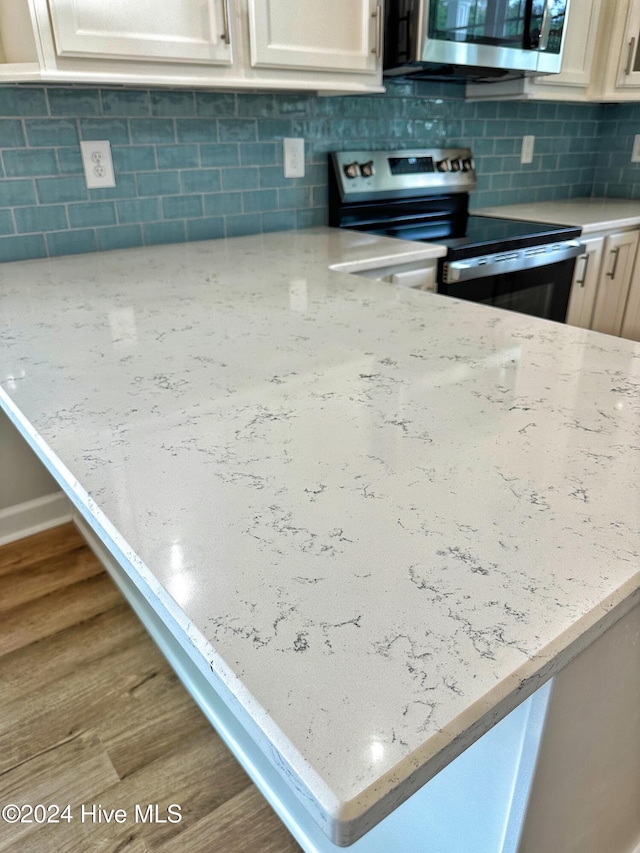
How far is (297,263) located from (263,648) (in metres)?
1.39

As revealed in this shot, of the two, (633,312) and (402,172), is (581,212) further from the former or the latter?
(402,172)

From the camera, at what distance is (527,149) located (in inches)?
117

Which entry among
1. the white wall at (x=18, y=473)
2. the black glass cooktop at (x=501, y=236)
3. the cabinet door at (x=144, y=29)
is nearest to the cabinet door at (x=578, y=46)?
the black glass cooktop at (x=501, y=236)

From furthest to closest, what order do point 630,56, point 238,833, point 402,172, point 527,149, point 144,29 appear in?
point 527,149, point 630,56, point 402,172, point 144,29, point 238,833

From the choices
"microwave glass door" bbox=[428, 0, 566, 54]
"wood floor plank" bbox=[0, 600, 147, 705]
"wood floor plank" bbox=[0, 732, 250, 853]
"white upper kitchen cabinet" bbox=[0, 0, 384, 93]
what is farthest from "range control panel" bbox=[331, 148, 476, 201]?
"wood floor plank" bbox=[0, 732, 250, 853]

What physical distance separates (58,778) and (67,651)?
0.37 meters

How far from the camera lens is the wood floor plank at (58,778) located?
1213 mm

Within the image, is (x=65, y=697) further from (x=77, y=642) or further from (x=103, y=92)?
(x=103, y=92)

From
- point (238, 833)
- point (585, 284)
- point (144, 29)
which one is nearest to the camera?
point (238, 833)

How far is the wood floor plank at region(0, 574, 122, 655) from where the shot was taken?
1616mm

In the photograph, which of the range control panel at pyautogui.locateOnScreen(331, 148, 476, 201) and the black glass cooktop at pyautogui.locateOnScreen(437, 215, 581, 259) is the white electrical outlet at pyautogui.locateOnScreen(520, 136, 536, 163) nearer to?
the range control panel at pyautogui.locateOnScreen(331, 148, 476, 201)

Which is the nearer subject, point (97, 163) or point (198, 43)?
point (198, 43)


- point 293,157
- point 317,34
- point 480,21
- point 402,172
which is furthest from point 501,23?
point 293,157

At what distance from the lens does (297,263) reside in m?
1.69
